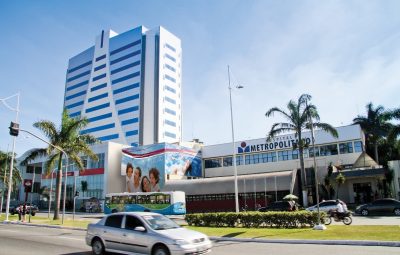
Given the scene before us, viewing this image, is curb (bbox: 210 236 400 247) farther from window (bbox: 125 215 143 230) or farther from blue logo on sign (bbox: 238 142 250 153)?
blue logo on sign (bbox: 238 142 250 153)

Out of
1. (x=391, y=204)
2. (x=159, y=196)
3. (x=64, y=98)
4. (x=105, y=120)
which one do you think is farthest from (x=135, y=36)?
(x=391, y=204)

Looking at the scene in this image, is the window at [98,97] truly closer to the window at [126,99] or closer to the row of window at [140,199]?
the window at [126,99]

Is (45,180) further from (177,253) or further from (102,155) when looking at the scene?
(177,253)

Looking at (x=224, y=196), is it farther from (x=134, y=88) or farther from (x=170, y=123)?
(x=134, y=88)

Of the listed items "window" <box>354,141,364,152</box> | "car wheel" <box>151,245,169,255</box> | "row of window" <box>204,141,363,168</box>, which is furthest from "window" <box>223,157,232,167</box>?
"car wheel" <box>151,245,169,255</box>

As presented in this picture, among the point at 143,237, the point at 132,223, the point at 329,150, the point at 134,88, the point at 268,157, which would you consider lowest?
the point at 143,237

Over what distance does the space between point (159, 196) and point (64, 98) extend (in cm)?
9847

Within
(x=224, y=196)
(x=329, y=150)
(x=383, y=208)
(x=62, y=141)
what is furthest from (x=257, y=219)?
(x=329, y=150)

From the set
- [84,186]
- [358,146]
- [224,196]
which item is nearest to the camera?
[224,196]

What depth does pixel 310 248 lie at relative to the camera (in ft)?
45.1

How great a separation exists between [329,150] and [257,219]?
33.4m

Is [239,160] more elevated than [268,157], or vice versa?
[268,157]

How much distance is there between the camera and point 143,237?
10703 mm

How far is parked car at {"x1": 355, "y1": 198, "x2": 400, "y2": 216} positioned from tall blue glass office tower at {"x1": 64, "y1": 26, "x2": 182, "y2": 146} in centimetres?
7368
